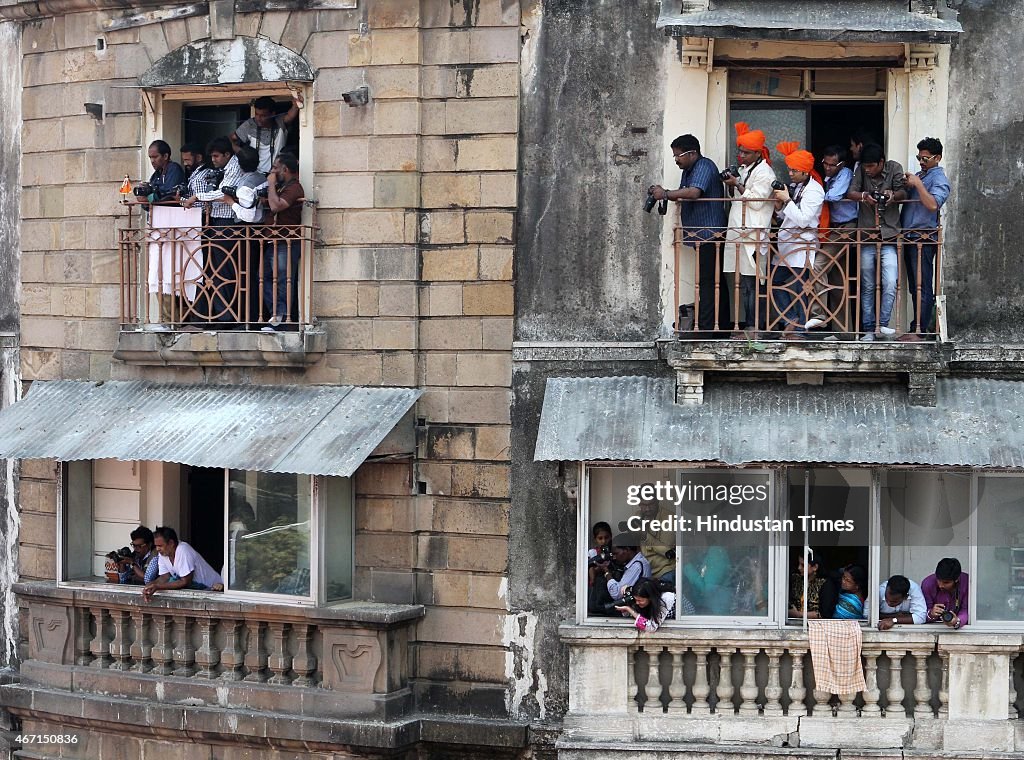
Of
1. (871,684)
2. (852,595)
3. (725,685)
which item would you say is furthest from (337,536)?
(871,684)

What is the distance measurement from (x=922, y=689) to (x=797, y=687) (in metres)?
0.93

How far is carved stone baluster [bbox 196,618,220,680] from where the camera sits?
1323cm

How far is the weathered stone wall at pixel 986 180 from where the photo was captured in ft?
40.3

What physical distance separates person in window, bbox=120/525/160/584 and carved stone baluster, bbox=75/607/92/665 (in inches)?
16.7

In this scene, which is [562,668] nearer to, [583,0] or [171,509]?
[171,509]

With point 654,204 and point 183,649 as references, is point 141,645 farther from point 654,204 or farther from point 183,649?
point 654,204

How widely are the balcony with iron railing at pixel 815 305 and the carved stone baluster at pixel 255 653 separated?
397cm

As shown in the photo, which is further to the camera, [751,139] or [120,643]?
[120,643]

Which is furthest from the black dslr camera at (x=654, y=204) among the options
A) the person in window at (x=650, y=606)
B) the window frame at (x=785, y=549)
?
the person in window at (x=650, y=606)

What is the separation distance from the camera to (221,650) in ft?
43.6

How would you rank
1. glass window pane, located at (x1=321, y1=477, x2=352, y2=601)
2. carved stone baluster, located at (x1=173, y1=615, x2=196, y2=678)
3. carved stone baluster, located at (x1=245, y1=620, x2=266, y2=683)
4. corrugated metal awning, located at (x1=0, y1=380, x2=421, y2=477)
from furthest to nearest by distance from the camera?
carved stone baluster, located at (x1=173, y1=615, x2=196, y2=678)
carved stone baluster, located at (x1=245, y1=620, x2=266, y2=683)
glass window pane, located at (x1=321, y1=477, x2=352, y2=601)
corrugated metal awning, located at (x1=0, y1=380, x2=421, y2=477)

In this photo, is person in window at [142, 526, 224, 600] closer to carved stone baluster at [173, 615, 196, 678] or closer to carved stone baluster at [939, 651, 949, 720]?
carved stone baluster at [173, 615, 196, 678]

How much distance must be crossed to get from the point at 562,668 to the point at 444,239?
11.7ft

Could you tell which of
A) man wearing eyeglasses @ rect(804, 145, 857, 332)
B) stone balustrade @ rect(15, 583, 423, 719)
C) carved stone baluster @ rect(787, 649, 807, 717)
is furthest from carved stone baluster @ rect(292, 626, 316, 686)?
man wearing eyeglasses @ rect(804, 145, 857, 332)
